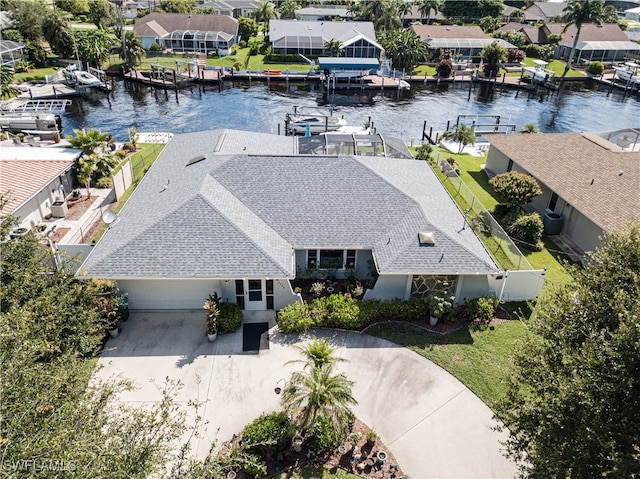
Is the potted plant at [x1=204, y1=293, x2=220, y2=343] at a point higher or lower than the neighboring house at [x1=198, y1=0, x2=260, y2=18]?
lower

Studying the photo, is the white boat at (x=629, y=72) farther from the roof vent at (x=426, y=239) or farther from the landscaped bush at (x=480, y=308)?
the landscaped bush at (x=480, y=308)

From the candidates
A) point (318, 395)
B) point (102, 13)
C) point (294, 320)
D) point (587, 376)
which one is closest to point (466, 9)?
point (102, 13)

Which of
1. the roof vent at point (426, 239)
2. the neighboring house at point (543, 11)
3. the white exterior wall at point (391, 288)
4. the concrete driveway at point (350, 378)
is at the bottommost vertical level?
the concrete driveway at point (350, 378)

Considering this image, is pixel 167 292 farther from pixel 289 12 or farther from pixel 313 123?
pixel 289 12

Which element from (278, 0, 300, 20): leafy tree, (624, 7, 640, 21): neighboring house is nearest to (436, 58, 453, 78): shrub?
(278, 0, 300, 20): leafy tree

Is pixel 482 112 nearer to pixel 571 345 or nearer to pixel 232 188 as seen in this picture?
pixel 232 188

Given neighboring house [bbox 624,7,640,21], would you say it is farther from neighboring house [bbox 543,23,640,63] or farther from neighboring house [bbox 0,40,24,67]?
neighboring house [bbox 0,40,24,67]

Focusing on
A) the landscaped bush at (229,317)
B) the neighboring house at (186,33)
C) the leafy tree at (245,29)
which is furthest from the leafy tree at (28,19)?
the landscaped bush at (229,317)
